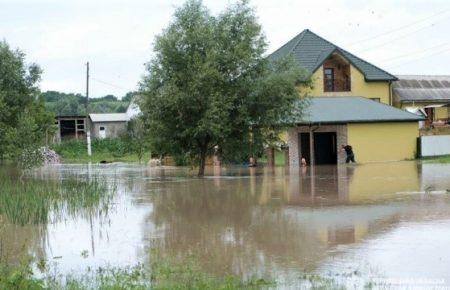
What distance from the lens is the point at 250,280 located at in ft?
32.4

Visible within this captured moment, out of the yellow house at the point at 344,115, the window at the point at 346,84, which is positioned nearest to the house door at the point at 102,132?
the yellow house at the point at 344,115

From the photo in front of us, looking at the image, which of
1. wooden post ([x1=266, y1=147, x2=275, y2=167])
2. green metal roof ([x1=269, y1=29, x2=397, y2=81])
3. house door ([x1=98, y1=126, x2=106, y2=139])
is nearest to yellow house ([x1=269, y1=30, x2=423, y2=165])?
green metal roof ([x1=269, y1=29, x2=397, y2=81])

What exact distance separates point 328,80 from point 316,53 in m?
2.03

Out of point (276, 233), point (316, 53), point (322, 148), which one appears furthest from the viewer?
point (316, 53)

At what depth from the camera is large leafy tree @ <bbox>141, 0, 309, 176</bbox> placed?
31.6 metres

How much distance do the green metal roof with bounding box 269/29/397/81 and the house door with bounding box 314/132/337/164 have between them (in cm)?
444

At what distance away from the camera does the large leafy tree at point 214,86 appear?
31594 millimetres

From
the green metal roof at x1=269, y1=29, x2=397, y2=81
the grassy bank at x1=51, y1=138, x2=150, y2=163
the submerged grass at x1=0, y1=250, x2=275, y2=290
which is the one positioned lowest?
the submerged grass at x1=0, y1=250, x2=275, y2=290

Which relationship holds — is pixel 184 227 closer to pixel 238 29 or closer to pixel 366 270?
pixel 366 270

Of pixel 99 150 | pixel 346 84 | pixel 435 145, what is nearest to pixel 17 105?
pixel 346 84

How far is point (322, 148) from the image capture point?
4609 cm

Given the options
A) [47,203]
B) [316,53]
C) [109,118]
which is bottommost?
[47,203]

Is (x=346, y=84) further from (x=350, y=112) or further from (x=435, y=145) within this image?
(x=435, y=145)

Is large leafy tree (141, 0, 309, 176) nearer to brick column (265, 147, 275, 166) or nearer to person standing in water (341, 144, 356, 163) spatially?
person standing in water (341, 144, 356, 163)
